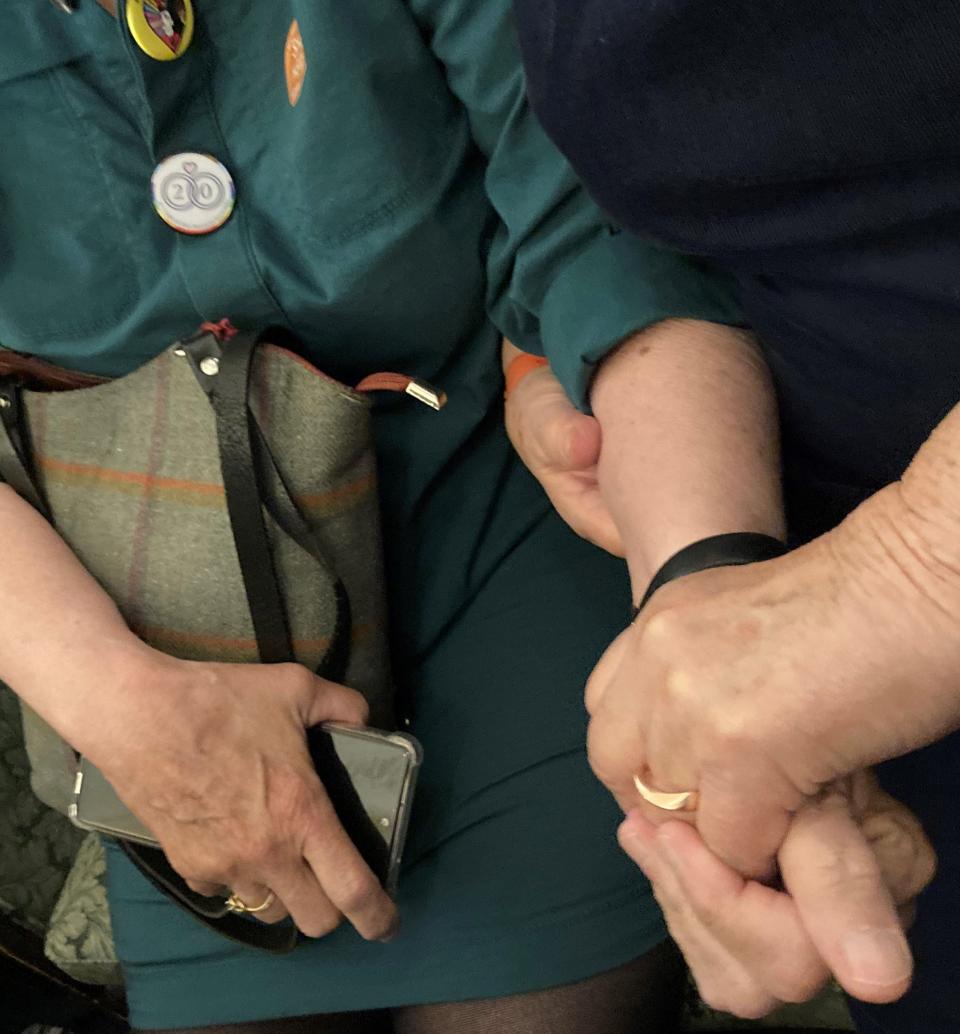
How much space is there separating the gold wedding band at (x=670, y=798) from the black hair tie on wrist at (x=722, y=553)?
101 mm

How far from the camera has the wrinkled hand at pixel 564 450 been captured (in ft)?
2.01

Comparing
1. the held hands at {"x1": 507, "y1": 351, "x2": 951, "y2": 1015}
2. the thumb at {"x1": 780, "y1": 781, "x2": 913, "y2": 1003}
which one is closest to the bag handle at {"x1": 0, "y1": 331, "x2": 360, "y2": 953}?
the held hands at {"x1": 507, "y1": 351, "x2": 951, "y2": 1015}

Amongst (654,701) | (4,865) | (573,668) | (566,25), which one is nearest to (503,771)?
(573,668)

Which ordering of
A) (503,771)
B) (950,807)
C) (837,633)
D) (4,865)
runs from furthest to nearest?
(4,865) < (503,771) < (950,807) < (837,633)

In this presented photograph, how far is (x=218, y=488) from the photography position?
0.66 meters

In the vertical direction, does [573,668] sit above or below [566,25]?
below

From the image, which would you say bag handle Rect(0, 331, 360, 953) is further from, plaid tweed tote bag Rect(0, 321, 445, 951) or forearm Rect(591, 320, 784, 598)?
forearm Rect(591, 320, 784, 598)

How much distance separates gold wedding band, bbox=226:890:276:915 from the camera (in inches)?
27.8

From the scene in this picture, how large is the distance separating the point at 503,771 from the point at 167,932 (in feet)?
1.03

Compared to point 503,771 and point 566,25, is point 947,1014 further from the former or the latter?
point 566,25

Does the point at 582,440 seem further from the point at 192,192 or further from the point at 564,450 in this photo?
the point at 192,192

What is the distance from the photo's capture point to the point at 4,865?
1.05 meters

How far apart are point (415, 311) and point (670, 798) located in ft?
1.30

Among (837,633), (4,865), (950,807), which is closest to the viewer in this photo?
(837,633)
